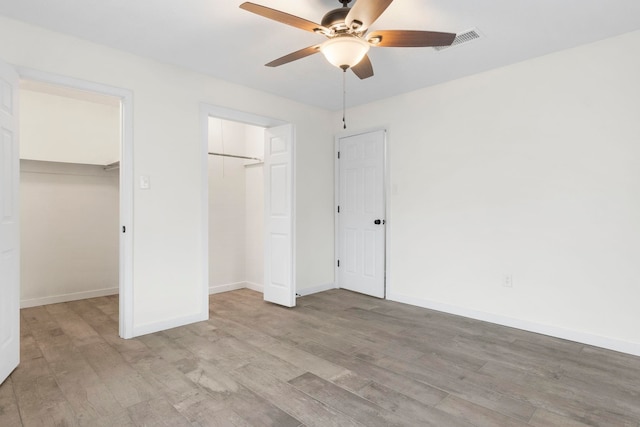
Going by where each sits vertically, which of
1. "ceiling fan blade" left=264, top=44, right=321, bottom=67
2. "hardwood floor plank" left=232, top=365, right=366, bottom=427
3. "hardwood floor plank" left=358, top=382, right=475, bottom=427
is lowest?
"hardwood floor plank" left=358, top=382, right=475, bottom=427

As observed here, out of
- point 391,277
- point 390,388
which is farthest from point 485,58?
point 390,388

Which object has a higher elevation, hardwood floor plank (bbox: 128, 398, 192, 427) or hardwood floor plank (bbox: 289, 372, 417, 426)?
hardwood floor plank (bbox: 128, 398, 192, 427)

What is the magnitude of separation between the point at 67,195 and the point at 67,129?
0.82 m

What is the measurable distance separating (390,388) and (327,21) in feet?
7.73

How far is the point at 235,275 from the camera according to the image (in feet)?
16.3

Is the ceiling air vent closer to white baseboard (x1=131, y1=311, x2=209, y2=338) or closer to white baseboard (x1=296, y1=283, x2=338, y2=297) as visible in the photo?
white baseboard (x1=296, y1=283, x2=338, y2=297)

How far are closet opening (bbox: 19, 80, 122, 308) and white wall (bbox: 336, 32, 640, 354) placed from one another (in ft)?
12.1

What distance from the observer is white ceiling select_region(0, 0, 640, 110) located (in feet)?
7.77

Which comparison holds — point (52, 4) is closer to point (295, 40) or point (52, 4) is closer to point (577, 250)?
point (295, 40)

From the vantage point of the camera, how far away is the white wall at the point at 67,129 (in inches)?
155

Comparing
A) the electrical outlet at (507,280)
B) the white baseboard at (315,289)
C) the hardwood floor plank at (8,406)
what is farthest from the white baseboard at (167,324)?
the electrical outlet at (507,280)

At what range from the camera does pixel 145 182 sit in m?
3.19

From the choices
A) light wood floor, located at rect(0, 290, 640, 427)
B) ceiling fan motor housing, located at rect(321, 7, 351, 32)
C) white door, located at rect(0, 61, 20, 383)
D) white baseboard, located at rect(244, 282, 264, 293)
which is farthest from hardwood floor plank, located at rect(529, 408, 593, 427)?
white baseboard, located at rect(244, 282, 264, 293)

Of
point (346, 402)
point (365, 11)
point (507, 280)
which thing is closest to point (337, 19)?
point (365, 11)
